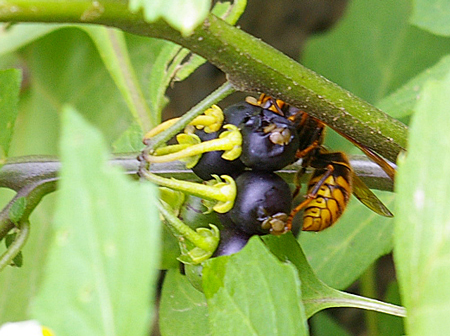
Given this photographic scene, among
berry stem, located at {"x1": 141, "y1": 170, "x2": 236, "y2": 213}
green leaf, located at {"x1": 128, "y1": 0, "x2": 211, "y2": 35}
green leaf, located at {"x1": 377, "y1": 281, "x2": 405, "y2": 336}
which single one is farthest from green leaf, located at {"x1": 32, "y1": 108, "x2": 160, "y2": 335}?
green leaf, located at {"x1": 377, "y1": 281, "x2": 405, "y2": 336}

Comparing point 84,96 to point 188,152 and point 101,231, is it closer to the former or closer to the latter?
point 188,152

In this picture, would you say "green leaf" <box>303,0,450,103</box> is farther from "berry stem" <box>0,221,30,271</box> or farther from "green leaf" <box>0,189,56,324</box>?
"berry stem" <box>0,221,30,271</box>

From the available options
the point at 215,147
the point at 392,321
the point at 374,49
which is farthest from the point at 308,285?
the point at 374,49

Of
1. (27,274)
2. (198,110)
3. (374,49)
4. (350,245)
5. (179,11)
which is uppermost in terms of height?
(179,11)

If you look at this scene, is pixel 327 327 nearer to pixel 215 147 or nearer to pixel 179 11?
pixel 215 147

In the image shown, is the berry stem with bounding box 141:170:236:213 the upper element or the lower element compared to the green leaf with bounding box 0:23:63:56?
upper

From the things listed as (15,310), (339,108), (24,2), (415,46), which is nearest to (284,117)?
(339,108)
